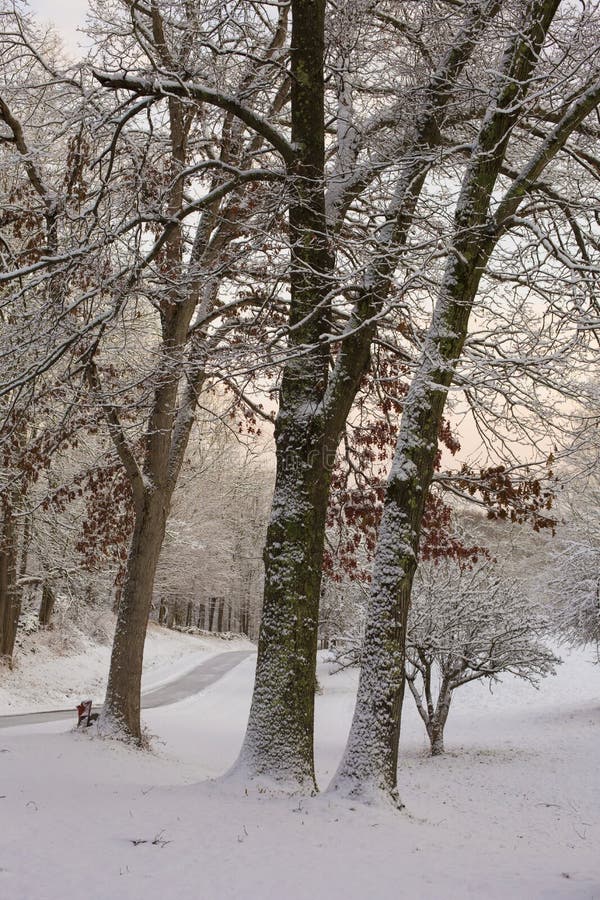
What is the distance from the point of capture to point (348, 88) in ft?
27.5

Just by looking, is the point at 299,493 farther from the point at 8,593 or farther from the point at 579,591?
the point at 579,591

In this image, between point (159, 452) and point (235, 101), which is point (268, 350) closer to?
point (235, 101)

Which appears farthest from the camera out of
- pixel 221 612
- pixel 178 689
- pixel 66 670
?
pixel 221 612

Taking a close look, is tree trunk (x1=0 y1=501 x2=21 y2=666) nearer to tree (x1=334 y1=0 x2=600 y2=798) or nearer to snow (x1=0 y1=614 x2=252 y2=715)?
snow (x1=0 y1=614 x2=252 y2=715)

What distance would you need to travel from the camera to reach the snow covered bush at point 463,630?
16344mm

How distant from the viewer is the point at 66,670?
23.0 meters

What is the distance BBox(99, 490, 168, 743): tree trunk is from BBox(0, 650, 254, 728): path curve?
16.8 feet

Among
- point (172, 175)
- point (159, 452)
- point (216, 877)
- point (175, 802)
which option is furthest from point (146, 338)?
point (216, 877)

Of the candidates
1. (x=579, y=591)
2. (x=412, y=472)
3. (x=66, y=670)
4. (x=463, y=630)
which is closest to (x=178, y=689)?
(x=66, y=670)

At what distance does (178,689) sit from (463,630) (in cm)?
1344

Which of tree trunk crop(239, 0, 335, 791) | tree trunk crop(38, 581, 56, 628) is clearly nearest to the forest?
tree trunk crop(239, 0, 335, 791)

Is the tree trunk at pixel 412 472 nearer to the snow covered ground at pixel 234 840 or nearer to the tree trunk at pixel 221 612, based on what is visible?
the snow covered ground at pixel 234 840

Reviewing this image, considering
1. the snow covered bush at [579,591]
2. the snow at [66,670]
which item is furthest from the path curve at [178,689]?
the snow covered bush at [579,591]

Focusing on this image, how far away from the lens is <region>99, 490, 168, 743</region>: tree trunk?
10.2m
